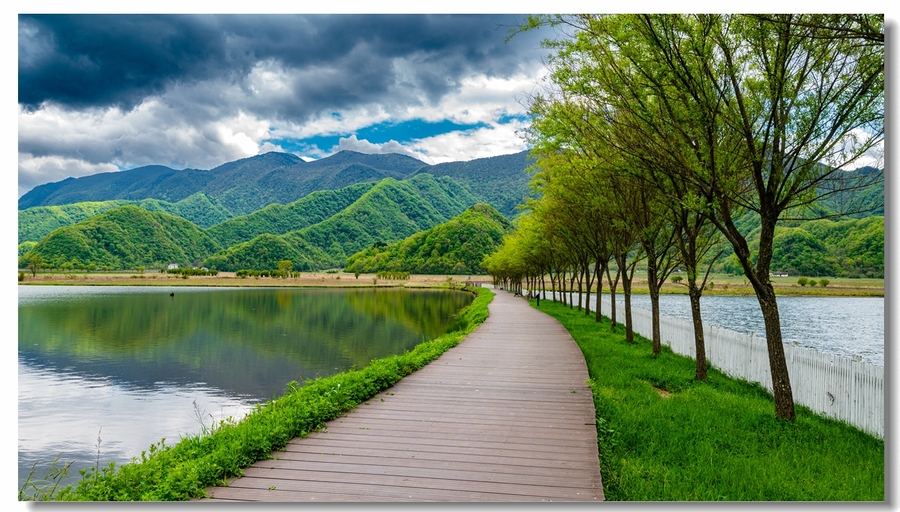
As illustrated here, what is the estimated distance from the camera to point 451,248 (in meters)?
133

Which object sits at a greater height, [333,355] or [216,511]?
[216,511]

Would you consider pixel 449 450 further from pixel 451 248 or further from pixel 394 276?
pixel 451 248

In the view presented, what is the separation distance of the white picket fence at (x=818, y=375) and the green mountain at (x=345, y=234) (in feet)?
484

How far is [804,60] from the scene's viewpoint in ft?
21.0

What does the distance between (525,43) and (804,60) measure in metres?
3.38

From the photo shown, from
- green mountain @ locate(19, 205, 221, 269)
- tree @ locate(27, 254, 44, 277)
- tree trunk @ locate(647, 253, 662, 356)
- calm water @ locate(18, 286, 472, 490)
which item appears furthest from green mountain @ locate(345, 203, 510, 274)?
tree trunk @ locate(647, 253, 662, 356)

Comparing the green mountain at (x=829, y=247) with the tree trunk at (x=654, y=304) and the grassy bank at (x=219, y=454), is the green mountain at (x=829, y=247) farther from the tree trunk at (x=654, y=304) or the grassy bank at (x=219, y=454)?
the grassy bank at (x=219, y=454)

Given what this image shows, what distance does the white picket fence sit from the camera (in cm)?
698

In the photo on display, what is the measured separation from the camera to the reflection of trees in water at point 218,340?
65.6 ft

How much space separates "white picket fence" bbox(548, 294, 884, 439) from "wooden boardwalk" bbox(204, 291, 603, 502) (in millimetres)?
3443

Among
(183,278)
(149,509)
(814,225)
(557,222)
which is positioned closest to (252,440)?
(149,509)

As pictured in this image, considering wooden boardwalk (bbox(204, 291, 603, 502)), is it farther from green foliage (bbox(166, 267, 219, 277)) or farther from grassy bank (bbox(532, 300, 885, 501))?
green foliage (bbox(166, 267, 219, 277))

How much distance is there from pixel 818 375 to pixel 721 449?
320 centimetres
